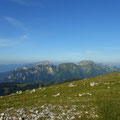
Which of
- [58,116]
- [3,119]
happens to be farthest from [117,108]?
[3,119]

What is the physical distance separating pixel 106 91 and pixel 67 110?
1454 cm

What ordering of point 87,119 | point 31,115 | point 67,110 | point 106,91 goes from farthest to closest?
point 106,91 < point 67,110 < point 31,115 < point 87,119

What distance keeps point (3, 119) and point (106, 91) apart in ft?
71.6

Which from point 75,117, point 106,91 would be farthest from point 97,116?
point 106,91

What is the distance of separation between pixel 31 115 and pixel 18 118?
161cm

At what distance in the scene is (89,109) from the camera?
701 inches

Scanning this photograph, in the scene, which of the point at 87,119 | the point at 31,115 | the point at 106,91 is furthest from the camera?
the point at 106,91

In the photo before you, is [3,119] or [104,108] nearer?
[3,119]

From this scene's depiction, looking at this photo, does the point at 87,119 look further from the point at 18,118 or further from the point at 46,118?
the point at 18,118

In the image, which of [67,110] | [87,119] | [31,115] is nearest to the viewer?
[87,119]

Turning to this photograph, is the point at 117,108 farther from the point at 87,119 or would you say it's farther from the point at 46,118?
the point at 46,118

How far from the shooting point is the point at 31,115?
15969 mm

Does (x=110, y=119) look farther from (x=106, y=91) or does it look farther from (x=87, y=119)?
(x=106, y=91)

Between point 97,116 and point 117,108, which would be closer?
point 97,116
